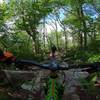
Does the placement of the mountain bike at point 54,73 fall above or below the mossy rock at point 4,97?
above

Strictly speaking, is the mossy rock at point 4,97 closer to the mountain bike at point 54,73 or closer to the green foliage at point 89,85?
the green foliage at point 89,85

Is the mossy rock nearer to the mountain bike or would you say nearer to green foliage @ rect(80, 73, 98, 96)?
green foliage @ rect(80, 73, 98, 96)

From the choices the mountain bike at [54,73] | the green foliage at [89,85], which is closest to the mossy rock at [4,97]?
the green foliage at [89,85]

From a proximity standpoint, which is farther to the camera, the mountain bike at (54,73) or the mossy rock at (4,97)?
the mossy rock at (4,97)

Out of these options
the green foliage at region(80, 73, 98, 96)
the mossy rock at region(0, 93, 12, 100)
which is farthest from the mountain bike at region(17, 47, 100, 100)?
the green foliage at region(80, 73, 98, 96)

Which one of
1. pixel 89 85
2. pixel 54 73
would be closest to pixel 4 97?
pixel 89 85

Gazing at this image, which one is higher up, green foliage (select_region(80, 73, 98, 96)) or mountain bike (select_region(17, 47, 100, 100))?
mountain bike (select_region(17, 47, 100, 100))

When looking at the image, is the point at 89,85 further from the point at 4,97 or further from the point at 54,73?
the point at 54,73

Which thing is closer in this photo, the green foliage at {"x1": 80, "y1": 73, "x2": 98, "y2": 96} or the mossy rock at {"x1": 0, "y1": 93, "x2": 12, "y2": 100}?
the mossy rock at {"x1": 0, "y1": 93, "x2": 12, "y2": 100}

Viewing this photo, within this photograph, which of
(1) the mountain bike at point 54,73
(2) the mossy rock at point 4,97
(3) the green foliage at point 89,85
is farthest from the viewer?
(3) the green foliage at point 89,85

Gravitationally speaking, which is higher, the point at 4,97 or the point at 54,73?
the point at 54,73

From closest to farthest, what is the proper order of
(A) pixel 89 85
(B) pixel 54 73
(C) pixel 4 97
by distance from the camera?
(B) pixel 54 73, (C) pixel 4 97, (A) pixel 89 85

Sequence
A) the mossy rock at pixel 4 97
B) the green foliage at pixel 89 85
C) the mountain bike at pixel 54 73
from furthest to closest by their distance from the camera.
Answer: the green foliage at pixel 89 85 → the mossy rock at pixel 4 97 → the mountain bike at pixel 54 73

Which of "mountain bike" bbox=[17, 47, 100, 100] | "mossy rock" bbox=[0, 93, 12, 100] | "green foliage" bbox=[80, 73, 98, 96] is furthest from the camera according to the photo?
"green foliage" bbox=[80, 73, 98, 96]
